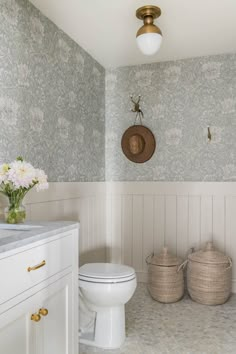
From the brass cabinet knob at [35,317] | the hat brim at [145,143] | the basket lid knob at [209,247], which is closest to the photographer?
the brass cabinet knob at [35,317]

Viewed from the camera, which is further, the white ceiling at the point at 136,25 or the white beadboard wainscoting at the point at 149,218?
the white beadboard wainscoting at the point at 149,218

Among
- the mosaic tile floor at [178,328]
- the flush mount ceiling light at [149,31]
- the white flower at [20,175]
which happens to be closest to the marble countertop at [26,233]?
the white flower at [20,175]

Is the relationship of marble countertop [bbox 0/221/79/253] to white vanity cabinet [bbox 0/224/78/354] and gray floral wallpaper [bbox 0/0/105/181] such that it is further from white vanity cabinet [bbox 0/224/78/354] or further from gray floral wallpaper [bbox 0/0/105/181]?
gray floral wallpaper [bbox 0/0/105/181]

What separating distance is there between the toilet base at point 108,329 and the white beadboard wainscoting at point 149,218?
0.79 meters

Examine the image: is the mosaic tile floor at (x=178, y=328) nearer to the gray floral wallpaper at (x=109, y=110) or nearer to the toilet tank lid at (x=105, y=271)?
the toilet tank lid at (x=105, y=271)

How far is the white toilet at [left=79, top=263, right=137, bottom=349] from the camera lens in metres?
2.04

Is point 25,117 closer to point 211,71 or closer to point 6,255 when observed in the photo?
point 6,255

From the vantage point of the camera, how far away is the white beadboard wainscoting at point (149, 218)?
3111 mm

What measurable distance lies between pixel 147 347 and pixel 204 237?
4.56 ft

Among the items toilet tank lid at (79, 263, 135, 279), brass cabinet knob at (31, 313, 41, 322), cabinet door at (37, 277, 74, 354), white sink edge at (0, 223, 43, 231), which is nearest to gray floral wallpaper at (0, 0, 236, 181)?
white sink edge at (0, 223, 43, 231)

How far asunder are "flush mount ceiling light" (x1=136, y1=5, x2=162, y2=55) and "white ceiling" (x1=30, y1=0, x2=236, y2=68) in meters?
0.04

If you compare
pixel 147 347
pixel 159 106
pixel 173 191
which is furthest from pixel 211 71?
pixel 147 347

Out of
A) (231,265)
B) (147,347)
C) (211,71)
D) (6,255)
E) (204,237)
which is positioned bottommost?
(147,347)

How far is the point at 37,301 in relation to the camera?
4.47 feet
